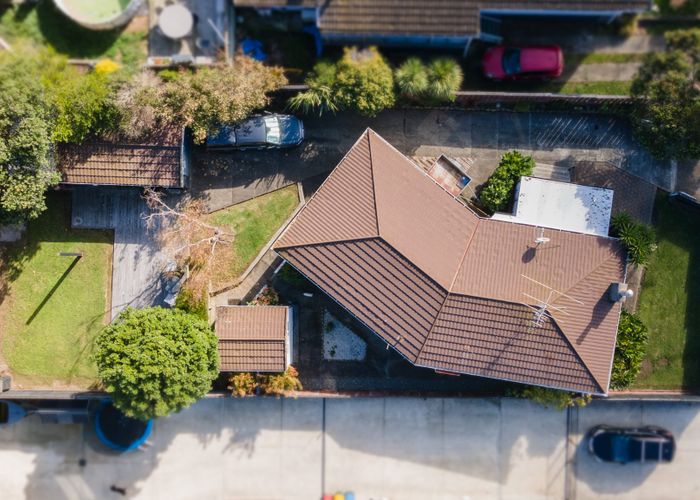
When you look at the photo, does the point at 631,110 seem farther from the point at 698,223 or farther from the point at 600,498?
the point at 600,498

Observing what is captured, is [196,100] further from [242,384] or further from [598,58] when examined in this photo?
[598,58]

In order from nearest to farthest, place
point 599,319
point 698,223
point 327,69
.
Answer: point 599,319, point 327,69, point 698,223

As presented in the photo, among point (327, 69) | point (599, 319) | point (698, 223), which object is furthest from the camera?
point (698, 223)

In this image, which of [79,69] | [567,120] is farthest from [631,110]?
[79,69]

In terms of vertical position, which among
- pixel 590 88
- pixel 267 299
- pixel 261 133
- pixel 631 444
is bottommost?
pixel 631 444

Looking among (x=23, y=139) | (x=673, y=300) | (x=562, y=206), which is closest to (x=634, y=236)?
(x=562, y=206)

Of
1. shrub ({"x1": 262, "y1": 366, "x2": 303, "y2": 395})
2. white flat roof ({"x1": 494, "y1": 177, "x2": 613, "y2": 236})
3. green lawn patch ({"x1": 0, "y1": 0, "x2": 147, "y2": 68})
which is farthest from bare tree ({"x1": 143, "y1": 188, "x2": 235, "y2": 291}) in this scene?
white flat roof ({"x1": 494, "y1": 177, "x2": 613, "y2": 236})

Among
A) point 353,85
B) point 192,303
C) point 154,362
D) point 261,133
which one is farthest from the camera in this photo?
point 261,133
